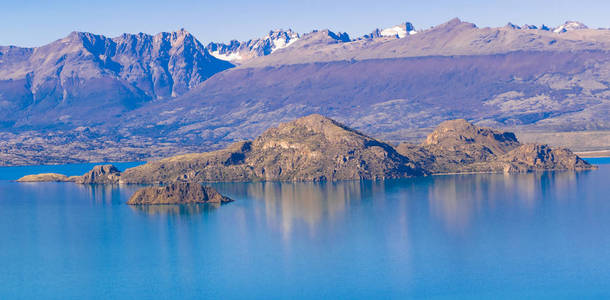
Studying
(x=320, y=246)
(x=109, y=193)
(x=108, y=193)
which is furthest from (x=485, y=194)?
(x=108, y=193)

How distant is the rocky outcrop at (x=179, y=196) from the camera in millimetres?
151375

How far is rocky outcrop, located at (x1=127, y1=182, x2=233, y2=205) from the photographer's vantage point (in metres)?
151

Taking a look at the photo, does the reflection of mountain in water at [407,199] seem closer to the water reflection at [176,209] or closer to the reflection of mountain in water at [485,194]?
the reflection of mountain in water at [485,194]

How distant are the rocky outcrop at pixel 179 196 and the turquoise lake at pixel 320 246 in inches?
158

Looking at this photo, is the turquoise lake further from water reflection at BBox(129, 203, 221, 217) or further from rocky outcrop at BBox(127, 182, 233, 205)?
rocky outcrop at BBox(127, 182, 233, 205)

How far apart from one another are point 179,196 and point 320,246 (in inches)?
2160

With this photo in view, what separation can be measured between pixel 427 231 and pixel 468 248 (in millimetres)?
14203

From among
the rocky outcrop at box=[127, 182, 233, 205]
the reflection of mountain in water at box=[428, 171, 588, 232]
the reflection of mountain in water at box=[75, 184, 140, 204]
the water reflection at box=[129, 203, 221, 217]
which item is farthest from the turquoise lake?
the rocky outcrop at box=[127, 182, 233, 205]

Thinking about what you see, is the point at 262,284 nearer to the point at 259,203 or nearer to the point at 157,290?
the point at 157,290

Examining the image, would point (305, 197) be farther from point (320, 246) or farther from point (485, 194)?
point (320, 246)

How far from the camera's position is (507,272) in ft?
281

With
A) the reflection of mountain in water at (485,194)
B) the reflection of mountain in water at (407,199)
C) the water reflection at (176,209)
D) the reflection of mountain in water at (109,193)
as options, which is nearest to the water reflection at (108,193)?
the reflection of mountain in water at (109,193)

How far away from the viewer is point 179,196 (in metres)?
152

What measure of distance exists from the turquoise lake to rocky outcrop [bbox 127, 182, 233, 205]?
4.02 m
